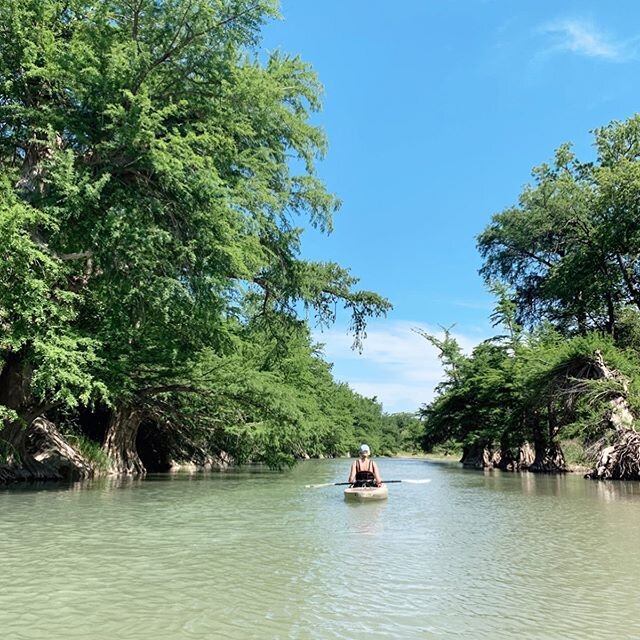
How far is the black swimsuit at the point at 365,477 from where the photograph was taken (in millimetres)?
17547

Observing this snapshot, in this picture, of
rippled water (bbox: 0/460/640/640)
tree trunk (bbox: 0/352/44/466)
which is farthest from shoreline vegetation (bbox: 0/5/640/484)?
rippled water (bbox: 0/460/640/640)

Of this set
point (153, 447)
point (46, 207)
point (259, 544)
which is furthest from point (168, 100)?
point (153, 447)

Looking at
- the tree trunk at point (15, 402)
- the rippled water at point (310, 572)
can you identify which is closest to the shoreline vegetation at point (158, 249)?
the tree trunk at point (15, 402)

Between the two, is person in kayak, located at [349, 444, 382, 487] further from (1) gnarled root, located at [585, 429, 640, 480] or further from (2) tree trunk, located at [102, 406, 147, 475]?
(1) gnarled root, located at [585, 429, 640, 480]

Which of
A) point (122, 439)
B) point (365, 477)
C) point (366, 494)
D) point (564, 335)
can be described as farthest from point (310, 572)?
point (564, 335)

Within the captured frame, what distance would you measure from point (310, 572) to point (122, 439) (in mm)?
19327

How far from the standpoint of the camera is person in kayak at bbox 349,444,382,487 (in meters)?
17.5

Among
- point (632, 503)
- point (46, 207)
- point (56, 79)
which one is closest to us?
point (46, 207)

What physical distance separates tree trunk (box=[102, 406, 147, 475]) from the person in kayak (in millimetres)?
10686

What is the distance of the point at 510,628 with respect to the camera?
18.9 feet

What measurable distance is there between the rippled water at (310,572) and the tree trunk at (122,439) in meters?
9.44

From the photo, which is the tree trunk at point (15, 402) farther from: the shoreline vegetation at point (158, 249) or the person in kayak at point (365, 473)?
the person in kayak at point (365, 473)

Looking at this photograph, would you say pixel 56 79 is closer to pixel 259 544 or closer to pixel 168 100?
pixel 168 100

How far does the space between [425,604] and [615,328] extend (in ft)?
118
